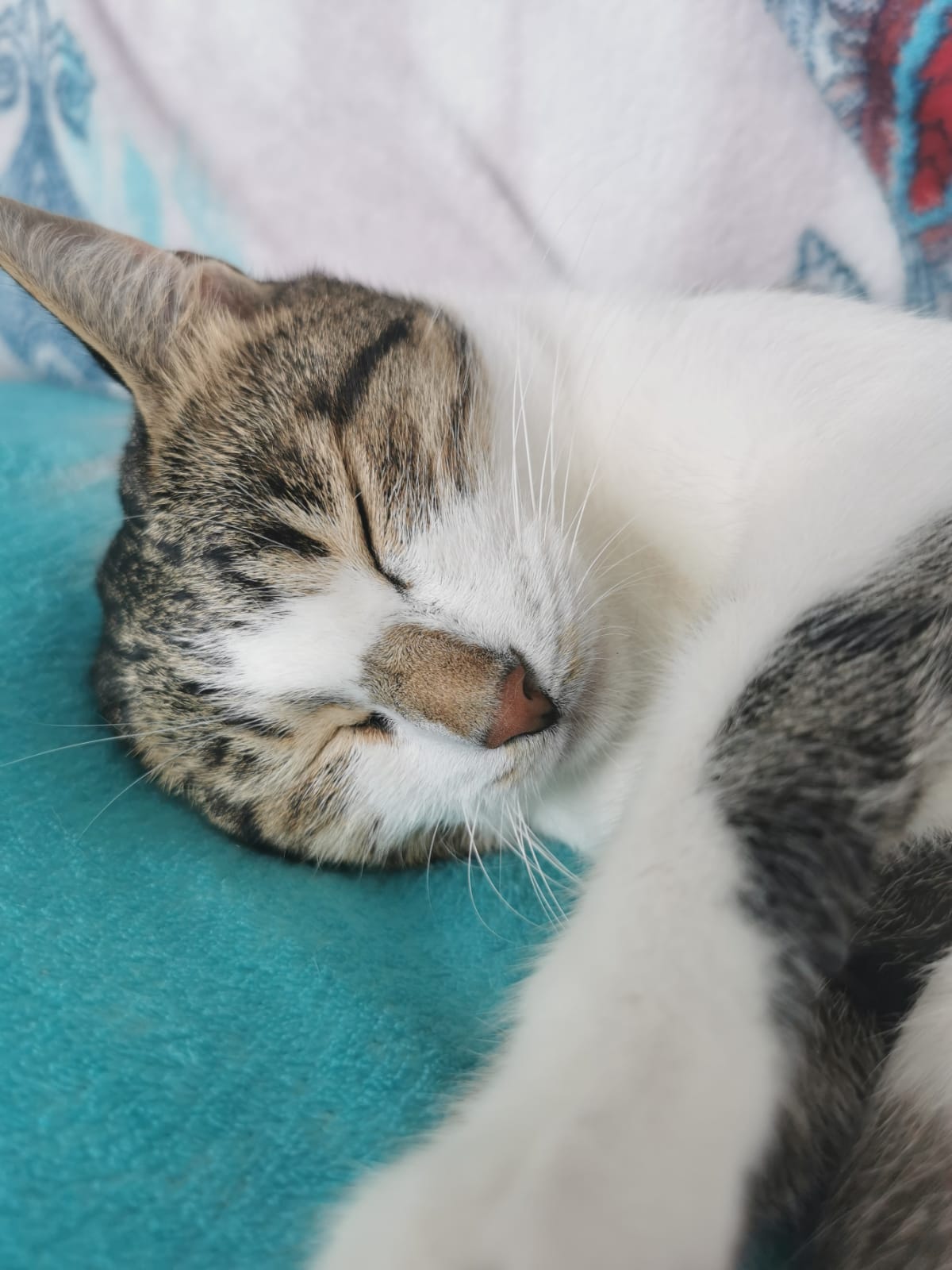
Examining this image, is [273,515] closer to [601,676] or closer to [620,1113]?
[601,676]

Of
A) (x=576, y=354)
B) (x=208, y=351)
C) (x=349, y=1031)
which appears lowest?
(x=349, y=1031)

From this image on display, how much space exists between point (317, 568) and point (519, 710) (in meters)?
0.24

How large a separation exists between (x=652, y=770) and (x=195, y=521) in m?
0.55

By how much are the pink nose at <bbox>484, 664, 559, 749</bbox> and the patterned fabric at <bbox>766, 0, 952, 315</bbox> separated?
1.03 metres

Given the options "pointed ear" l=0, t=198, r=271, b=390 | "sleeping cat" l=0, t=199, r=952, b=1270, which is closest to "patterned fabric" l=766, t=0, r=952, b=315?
"sleeping cat" l=0, t=199, r=952, b=1270

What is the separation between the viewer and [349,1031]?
0.85 meters

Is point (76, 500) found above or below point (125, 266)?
below

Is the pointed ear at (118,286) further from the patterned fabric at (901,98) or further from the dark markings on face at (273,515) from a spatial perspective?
the patterned fabric at (901,98)

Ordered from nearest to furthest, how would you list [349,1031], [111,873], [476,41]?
[349,1031] → [111,873] → [476,41]

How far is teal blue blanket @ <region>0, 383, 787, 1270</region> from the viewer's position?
71cm

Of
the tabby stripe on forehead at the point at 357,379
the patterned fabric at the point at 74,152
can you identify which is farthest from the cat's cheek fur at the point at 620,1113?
the patterned fabric at the point at 74,152

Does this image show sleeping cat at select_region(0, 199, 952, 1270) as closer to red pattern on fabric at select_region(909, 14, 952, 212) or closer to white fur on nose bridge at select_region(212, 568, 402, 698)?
white fur on nose bridge at select_region(212, 568, 402, 698)

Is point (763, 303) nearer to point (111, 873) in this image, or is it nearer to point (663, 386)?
point (663, 386)

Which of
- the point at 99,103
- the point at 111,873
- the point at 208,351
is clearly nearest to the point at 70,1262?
the point at 111,873
